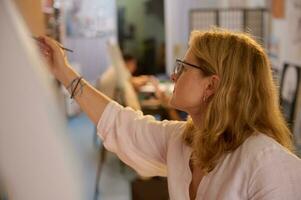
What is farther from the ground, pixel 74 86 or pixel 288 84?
pixel 74 86

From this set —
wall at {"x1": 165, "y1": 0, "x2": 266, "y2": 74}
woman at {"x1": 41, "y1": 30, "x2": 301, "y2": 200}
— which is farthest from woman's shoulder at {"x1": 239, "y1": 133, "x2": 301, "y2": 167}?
wall at {"x1": 165, "y1": 0, "x2": 266, "y2": 74}

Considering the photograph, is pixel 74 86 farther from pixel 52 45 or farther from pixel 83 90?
pixel 52 45

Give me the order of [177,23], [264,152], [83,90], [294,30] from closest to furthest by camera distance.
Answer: [264,152]
[83,90]
[294,30]
[177,23]

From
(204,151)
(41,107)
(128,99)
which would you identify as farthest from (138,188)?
(41,107)

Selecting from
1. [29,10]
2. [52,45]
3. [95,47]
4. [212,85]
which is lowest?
[95,47]

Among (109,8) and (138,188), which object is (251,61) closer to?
(138,188)

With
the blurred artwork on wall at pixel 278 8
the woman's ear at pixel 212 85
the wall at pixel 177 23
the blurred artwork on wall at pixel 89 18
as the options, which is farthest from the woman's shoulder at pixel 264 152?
the blurred artwork on wall at pixel 89 18

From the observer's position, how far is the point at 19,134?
0.43 meters

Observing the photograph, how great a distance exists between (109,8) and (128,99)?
305 cm

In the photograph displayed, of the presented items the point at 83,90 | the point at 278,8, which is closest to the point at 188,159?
the point at 83,90

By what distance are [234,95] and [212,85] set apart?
70mm

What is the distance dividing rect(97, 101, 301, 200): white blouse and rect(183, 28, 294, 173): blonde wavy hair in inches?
1.7

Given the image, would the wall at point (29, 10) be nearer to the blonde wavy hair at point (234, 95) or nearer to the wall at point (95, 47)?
the blonde wavy hair at point (234, 95)

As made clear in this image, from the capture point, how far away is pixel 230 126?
1190 millimetres
